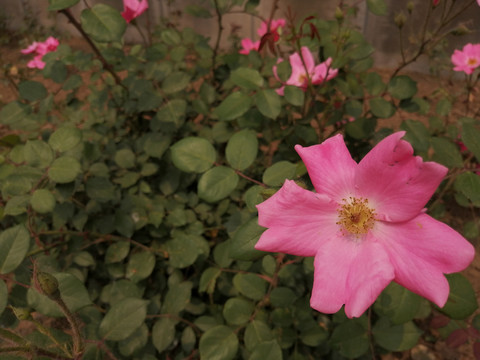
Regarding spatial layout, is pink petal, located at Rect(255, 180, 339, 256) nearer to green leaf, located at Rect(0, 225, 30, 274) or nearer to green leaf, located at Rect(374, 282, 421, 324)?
green leaf, located at Rect(374, 282, 421, 324)

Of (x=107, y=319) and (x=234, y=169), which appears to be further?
(x=234, y=169)

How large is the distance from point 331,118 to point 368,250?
0.90 meters

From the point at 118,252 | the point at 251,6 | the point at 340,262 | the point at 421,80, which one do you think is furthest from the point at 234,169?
the point at 421,80

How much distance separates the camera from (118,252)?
140 centimetres

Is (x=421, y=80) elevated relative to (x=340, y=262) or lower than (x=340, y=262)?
lower

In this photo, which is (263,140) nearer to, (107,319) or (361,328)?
(361,328)

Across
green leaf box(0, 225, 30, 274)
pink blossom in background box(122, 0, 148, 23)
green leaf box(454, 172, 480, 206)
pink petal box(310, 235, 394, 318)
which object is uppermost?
pink blossom in background box(122, 0, 148, 23)

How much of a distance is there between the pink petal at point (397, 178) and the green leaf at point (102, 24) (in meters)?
0.80

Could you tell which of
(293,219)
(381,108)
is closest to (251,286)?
(293,219)

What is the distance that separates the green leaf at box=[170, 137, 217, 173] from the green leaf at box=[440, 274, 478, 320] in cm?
77

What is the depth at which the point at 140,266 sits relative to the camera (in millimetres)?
1378

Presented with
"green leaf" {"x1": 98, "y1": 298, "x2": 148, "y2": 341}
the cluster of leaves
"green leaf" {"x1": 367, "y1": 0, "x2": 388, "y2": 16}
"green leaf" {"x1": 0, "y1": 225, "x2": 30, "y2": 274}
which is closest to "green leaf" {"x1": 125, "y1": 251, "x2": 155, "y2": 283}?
the cluster of leaves

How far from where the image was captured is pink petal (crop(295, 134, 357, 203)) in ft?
2.40

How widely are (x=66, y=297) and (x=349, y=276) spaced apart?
2.31ft
